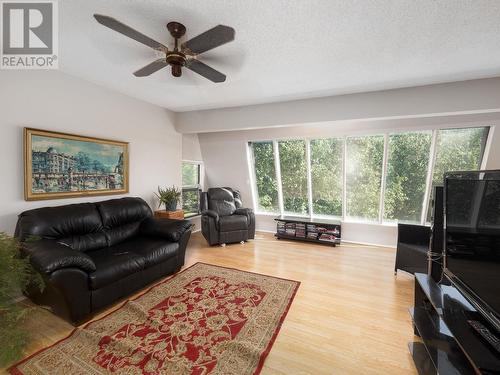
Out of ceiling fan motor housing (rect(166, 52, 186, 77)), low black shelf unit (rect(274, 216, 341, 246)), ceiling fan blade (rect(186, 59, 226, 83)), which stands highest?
ceiling fan blade (rect(186, 59, 226, 83))

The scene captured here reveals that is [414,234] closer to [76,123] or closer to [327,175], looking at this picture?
[327,175]

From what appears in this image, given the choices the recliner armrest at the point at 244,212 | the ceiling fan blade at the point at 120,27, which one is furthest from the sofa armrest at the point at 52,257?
the recliner armrest at the point at 244,212

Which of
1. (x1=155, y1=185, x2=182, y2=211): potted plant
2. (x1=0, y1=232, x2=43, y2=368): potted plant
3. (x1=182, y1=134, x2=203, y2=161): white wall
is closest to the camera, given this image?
(x1=0, y1=232, x2=43, y2=368): potted plant

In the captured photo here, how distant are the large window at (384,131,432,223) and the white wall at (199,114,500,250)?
237 millimetres

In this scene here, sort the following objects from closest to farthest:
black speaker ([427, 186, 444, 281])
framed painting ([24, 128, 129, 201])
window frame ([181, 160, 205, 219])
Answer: black speaker ([427, 186, 444, 281]) < framed painting ([24, 128, 129, 201]) < window frame ([181, 160, 205, 219])

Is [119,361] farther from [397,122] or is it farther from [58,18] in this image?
[397,122]

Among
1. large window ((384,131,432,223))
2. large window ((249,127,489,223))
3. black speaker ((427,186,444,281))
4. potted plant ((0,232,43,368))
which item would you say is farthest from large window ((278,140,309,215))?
potted plant ((0,232,43,368))

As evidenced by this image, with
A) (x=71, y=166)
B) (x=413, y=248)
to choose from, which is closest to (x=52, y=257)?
(x=71, y=166)

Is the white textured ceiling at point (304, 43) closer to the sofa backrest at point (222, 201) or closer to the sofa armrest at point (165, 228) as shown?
the sofa armrest at point (165, 228)

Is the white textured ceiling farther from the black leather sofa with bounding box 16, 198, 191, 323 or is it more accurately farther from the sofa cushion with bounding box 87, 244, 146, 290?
the sofa cushion with bounding box 87, 244, 146, 290

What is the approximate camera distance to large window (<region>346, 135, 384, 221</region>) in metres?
4.12

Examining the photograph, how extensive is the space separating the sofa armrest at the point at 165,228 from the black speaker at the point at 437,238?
278cm

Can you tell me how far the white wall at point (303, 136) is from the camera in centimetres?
340

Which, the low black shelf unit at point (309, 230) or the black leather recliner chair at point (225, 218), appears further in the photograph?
the low black shelf unit at point (309, 230)
